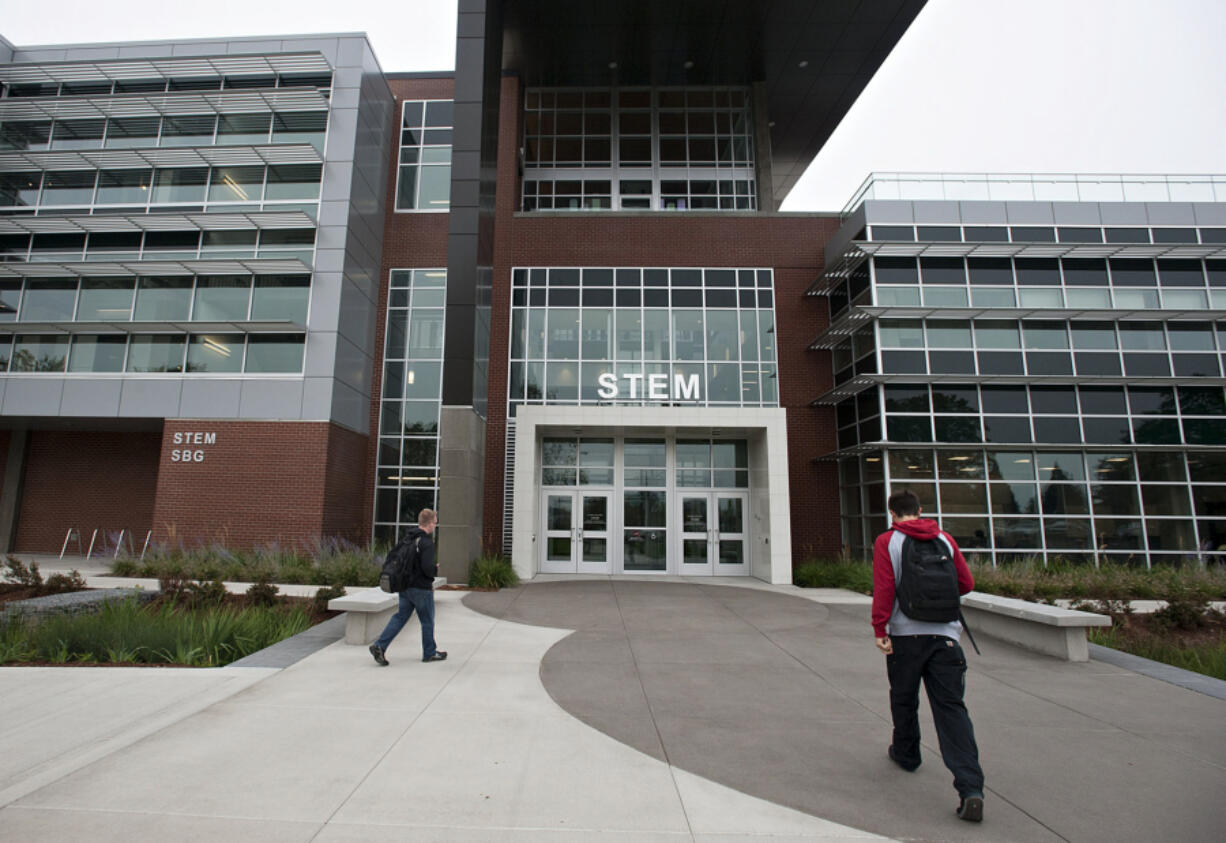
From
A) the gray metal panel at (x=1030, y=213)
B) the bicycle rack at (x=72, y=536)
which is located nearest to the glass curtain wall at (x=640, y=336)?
the gray metal panel at (x=1030, y=213)

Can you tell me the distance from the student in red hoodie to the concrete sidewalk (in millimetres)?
247

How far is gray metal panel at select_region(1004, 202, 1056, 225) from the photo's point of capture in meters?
18.0

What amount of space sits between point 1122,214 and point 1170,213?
1402 mm

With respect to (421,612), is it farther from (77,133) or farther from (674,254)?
(77,133)

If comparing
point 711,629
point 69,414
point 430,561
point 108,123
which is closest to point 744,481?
point 711,629

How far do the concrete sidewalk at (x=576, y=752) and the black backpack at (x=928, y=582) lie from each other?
119cm

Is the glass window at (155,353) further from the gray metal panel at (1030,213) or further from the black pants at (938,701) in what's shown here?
the gray metal panel at (1030,213)

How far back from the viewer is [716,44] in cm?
2188

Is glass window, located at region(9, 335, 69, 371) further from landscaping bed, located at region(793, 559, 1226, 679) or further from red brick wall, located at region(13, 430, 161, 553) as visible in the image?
landscaping bed, located at region(793, 559, 1226, 679)

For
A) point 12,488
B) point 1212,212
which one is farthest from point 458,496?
point 1212,212

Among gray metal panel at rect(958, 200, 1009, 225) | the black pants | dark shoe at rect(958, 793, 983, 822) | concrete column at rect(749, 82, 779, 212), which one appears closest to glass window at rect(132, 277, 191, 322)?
concrete column at rect(749, 82, 779, 212)

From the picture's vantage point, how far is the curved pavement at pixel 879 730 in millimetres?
3867

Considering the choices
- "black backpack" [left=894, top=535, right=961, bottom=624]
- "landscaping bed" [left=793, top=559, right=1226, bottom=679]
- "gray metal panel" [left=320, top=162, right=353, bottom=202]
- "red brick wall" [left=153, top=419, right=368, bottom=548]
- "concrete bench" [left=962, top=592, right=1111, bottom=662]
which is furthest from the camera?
"gray metal panel" [left=320, top=162, right=353, bottom=202]

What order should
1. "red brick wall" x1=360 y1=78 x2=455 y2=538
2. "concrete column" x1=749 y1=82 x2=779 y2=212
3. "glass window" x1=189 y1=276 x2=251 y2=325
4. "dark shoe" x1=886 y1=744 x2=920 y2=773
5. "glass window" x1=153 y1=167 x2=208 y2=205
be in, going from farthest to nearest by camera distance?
"concrete column" x1=749 y1=82 x2=779 y2=212
"red brick wall" x1=360 y1=78 x2=455 y2=538
"glass window" x1=153 y1=167 x2=208 y2=205
"glass window" x1=189 y1=276 x2=251 y2=325
"dark shoe" x1=886 y1=744 x2=920 y2=773
